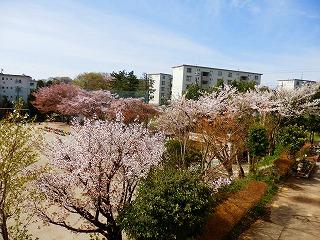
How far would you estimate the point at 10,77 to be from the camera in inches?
2734

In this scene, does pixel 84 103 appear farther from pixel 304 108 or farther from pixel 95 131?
pixel 95 131

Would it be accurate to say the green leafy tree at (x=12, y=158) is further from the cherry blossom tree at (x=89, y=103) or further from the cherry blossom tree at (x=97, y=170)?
the cherry blossom tree at (x=89, y=103)

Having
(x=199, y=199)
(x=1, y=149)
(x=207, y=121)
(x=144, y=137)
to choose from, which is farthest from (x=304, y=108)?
(x=1, y=149)

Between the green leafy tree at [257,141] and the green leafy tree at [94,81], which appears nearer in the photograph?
the green leafy tree at [257,141]

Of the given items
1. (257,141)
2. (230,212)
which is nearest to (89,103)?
(257,141)

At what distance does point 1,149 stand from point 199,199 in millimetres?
5993

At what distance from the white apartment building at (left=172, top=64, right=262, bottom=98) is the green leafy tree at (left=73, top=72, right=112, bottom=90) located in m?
19.1

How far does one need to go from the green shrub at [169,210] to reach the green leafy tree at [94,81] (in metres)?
54.0

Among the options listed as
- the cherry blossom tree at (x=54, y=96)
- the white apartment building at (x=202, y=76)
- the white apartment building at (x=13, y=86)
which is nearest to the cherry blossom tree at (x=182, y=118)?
the cherry blossom tree at (x=54, y=96)

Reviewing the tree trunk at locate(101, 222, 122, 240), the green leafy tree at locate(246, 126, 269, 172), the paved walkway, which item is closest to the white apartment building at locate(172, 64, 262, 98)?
the green leafy tree at locate(246, 126, 269, 172)

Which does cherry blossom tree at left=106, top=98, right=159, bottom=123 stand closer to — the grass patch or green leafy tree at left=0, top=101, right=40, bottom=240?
the grass patch

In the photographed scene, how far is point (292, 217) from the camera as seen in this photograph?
1334 centimetres

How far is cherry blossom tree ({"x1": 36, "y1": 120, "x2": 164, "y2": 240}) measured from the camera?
11641 mm

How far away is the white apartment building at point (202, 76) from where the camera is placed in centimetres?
7888
